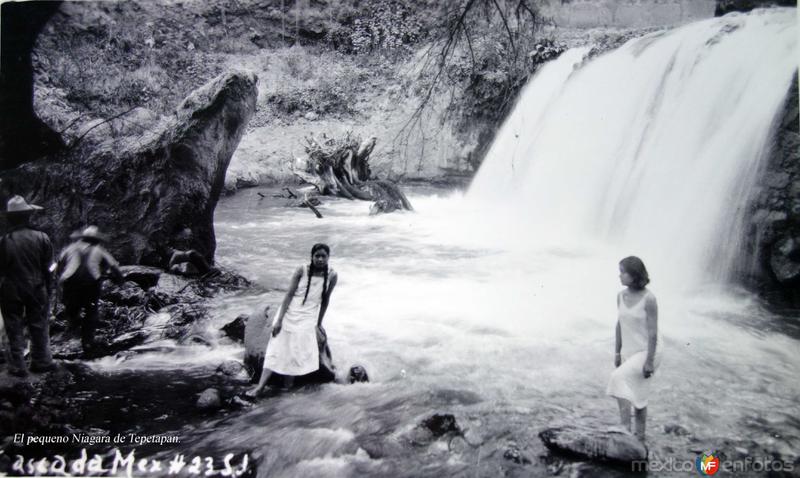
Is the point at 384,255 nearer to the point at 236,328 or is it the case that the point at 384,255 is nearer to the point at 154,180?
the point at 236,328

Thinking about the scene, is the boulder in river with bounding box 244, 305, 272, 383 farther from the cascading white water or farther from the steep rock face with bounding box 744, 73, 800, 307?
the steep rock face with bounding box 744, 73, 800, 307

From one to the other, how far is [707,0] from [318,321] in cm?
569

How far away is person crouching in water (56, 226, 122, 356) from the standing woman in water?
3.11 metres

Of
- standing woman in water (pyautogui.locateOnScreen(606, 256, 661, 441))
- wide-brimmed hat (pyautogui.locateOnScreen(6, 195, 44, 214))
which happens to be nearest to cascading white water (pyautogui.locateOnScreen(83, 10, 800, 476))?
standing woman in water (pyautogui.locateOnScreen(606, 256, 661, 441))

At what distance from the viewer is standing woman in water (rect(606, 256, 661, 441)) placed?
2385 mm

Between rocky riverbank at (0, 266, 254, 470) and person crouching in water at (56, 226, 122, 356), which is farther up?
person crouching in water at (56, 226, 122, 356)

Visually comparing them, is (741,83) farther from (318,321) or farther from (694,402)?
(318,321)

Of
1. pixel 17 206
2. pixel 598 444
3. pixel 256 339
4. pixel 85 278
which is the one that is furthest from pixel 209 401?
pixel 598 444

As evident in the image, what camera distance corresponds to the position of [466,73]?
4.86 metres

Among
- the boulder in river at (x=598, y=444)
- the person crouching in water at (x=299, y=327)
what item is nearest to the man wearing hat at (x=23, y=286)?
the person crouching in water at (x=299, y=327)

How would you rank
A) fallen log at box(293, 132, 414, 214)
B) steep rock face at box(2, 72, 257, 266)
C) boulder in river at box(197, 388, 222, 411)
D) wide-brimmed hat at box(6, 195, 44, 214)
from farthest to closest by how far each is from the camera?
fallen log at box(293, 132, 414, 214) → steep rock face at box(2, 72, 257, 266) → wide-brimmed hat at box(6, 195, 44, 214) → boulder in river at box(197, 388, 222, 411)

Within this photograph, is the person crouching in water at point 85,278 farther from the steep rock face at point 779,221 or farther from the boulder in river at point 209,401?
the steep rock face at point 779,221

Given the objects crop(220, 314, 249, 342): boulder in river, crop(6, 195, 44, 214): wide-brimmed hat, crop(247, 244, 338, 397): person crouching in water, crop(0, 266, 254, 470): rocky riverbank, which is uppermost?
crop(6, 195, 44, 214): wide-brimmed hat

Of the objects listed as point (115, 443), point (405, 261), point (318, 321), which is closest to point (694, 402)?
point (318, 321)
